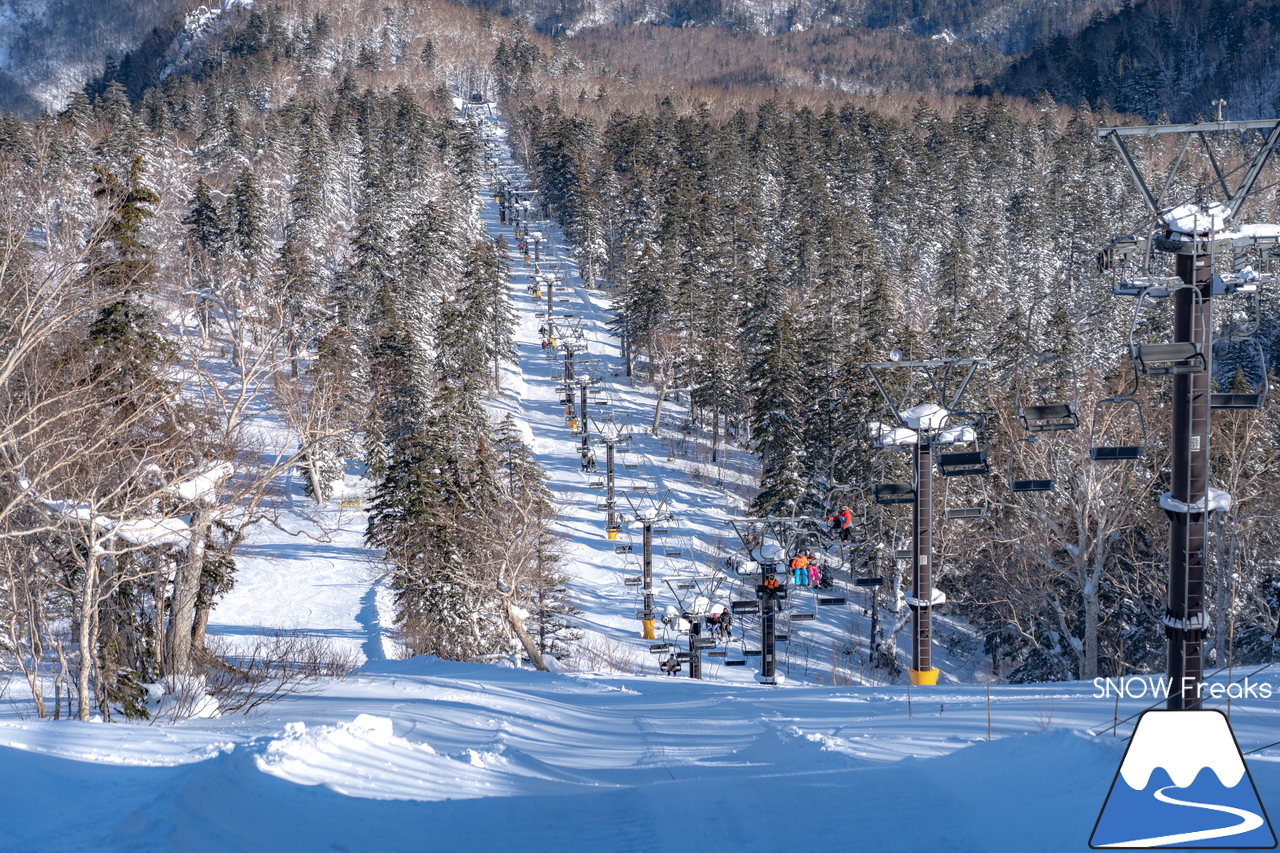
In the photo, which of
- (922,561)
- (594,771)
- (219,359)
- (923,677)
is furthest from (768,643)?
(219,359)

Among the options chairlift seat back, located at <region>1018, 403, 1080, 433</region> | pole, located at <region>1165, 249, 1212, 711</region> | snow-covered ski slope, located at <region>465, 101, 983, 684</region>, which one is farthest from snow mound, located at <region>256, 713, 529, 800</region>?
snow-covered ski slope, located at <region>465, 101, 983, 684</region>

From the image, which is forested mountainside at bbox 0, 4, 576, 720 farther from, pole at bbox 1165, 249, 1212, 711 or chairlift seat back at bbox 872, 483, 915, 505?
pole at bbox 1165, 249, 1212, 711

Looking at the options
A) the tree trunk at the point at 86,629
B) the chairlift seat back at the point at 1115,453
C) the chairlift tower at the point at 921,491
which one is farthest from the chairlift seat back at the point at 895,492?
the tree trunk at the point at 86,629

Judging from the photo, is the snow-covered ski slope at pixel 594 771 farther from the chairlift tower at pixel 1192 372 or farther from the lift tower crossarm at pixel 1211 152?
the lift tower crossarm at pixel 1211 152

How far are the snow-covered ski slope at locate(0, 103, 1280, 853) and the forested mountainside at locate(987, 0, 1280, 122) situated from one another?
191 metres

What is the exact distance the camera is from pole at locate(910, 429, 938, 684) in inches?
673

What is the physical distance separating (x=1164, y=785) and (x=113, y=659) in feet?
44.6

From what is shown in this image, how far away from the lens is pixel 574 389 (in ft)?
210

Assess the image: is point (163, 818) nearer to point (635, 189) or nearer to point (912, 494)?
point (912, 494)

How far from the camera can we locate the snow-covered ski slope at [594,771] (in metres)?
6.89

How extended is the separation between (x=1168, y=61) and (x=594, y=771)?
22435 centimetres

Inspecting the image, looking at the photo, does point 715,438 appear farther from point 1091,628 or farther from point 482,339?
point 1091,628

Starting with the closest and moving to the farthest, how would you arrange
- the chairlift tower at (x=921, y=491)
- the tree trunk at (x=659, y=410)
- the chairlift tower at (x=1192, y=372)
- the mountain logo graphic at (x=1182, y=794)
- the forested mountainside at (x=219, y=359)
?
the mountain logo graphic at (x=1182, y=794) → the chairlift tower at (x=1192, y=372) → the forested mountainside at (x=219, y=359) → the chairlift tower at (x=921, y=491) → the tree trunk at (x=659, y=410)

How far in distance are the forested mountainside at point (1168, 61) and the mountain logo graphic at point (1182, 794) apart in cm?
19450
